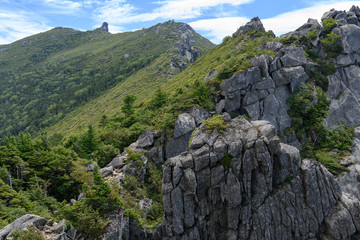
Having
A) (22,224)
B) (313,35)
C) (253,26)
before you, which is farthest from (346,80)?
(22,224)

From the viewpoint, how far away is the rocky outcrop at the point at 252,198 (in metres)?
21.3

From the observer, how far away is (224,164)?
21.9 meters

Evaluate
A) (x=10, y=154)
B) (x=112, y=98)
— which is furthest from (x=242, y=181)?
(x=112, y=98)

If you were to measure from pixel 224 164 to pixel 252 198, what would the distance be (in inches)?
183

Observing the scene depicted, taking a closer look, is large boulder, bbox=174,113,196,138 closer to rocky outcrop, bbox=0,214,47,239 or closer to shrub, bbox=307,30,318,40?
rocky outcrop, bbox=0,214,47,239

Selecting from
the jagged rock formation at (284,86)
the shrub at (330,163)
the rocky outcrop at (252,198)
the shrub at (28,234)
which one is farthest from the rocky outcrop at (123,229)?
the shrub at (330,163)

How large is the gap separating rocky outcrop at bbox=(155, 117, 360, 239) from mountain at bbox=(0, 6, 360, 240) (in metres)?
0.11

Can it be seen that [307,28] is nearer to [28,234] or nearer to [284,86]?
[284,86]

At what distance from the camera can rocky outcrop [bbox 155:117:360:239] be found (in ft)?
69.8

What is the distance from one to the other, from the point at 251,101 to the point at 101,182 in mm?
29248

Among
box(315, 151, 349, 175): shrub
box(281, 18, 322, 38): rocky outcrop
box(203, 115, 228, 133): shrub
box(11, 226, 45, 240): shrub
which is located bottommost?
box(315, 151, 349, 175): shrub

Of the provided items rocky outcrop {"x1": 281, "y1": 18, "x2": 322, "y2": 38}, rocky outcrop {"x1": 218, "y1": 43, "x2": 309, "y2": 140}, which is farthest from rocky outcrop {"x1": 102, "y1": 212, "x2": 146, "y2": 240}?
rocky outcrop {"x1": 281, "y1": 18, "x2": 322, "y2": 38}

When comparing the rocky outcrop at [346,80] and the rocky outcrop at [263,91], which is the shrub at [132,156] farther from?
the rocky outcrop at [346,80]

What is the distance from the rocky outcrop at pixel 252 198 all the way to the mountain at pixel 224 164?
106mm
